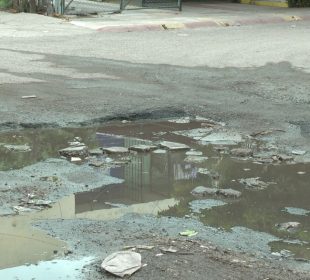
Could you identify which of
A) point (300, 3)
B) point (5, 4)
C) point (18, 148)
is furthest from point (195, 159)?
point (300, 3)

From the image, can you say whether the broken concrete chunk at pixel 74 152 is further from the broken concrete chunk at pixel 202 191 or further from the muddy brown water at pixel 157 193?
the broken concrete chunk at pixel 202 191

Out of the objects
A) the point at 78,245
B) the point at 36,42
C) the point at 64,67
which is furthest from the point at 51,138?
the point at 36,42

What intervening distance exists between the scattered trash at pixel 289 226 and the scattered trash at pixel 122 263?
154 centimetres

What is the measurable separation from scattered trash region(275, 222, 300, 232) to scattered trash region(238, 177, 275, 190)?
1020 millimetres

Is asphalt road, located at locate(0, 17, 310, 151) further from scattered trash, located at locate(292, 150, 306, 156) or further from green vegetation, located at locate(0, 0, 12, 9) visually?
green vegetation, located at locate(0, 0, 12, 9)

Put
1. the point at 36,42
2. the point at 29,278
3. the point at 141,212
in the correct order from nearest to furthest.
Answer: the point at 29,278 < the point at 141,212 < the point at 36,42

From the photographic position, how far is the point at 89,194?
22.5 feet

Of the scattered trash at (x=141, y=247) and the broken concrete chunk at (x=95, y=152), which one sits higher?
the scattered trash at (x=141, y=247)

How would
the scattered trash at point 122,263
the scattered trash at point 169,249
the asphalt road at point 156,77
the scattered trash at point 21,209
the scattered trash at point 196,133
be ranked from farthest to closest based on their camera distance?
the asphalt road at point 156,77
the scattered trash at point 196,133
the scattered trash at point 21,209
the scattered trash at point 169,249
the scattered trash at point 122,263

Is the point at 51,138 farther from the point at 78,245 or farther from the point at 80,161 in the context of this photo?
the point at 78,245

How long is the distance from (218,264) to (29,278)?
134 centimetres

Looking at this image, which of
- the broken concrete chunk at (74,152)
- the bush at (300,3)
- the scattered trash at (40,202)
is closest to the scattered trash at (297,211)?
the scattered trash at (40,202)

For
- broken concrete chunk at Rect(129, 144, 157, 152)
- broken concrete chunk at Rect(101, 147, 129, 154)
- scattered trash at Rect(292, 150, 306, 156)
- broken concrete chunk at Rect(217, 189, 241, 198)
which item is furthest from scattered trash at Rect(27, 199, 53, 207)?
scattered trash at Rect(292, 150, 306, 156)

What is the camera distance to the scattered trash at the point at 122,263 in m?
4.91
